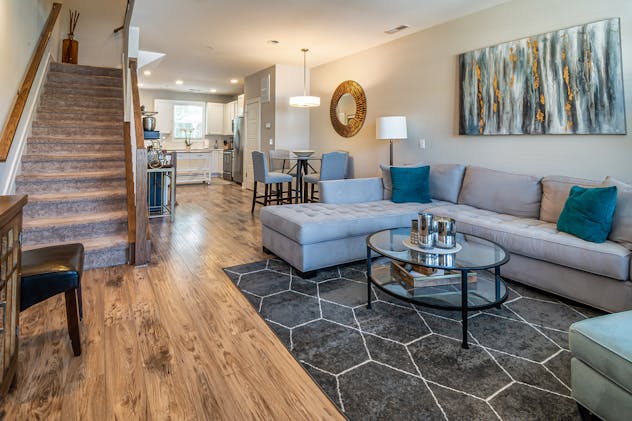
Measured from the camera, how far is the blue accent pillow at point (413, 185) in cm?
386

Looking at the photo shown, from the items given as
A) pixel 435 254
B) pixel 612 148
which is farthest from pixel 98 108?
pixel 612 148

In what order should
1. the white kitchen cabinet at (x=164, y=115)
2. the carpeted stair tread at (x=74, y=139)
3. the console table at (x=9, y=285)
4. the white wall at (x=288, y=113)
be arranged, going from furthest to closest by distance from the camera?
the white kitchen cabinet at (x=164, y=115) < the white wall at (x=288, y=113) < the carpeted stair tread at (x=74, y=139) < the console table at (x=9, y=285)

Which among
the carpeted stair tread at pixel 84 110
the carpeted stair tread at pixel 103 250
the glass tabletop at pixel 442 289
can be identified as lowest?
the glass tabletop at pixel 442 289

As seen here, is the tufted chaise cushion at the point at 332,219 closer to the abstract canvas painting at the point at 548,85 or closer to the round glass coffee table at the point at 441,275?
the round glass coffee table at the point at 441,275

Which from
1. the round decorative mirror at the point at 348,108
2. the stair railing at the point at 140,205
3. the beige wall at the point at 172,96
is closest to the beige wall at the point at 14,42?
the stair railing at the point at 140,205

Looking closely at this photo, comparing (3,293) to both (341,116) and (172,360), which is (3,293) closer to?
(172,360)

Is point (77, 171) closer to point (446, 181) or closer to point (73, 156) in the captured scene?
point (73, 156)

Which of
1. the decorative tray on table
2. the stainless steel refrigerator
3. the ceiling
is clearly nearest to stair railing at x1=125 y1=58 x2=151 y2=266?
the ceiling

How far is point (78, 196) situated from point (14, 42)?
5.09 feet

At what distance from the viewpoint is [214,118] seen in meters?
10.6

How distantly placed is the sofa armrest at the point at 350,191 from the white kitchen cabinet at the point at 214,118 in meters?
7.85

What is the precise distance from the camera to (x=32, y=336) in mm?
1939

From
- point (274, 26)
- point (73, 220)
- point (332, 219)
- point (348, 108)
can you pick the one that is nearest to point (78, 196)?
point (73, 220)

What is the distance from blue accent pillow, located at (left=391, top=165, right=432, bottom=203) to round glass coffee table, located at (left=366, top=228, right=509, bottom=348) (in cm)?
131
